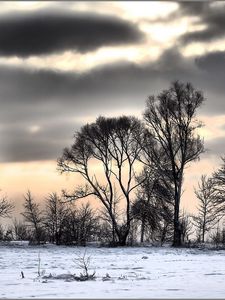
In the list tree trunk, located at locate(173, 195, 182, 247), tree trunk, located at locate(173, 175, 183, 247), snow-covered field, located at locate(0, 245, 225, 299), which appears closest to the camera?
snow-covered field, located at locate(0, 245, 225, 299)

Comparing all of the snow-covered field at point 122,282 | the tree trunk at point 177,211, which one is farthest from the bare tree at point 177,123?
the snow-covered field at point 122,282

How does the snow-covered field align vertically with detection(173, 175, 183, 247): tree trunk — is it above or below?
below

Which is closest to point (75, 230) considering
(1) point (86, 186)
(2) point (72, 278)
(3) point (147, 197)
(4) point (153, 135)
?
(1) point (86, 186)

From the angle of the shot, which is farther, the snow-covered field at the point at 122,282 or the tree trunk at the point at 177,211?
the tree trunk at the point at 177,211

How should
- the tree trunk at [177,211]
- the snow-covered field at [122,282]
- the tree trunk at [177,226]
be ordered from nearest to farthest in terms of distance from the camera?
the snow-covered field at [122,282] < the tree trunk at [177,226] < the tree trunk at [177,211]

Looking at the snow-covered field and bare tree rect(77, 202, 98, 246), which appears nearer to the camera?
the snow-covered field

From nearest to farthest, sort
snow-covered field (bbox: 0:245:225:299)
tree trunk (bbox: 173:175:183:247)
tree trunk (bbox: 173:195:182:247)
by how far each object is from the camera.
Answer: snow-covered field (bbox: 0:245:225:299) < tree trunk (bbox: 173:195:182:247) < tree trunk (bbox: 173:175:183:247)

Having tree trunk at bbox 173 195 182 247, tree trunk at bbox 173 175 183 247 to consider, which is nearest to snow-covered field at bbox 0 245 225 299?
Answer: tree trunk at bbox 173 195 182 247

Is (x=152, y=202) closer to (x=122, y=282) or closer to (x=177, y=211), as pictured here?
(x=177, y=211)

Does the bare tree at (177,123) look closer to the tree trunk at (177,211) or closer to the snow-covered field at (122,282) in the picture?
the tree trunk at (177,211)

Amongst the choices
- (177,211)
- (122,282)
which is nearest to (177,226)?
(177,211)

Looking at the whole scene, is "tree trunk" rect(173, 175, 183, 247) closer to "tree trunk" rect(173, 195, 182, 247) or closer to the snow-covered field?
"tree trunk" rect(173, 195, 182, 247)

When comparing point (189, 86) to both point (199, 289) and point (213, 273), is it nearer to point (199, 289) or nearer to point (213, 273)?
point (213, 273)

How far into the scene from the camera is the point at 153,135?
144 ft
